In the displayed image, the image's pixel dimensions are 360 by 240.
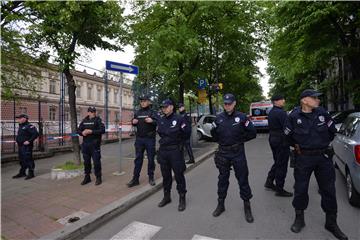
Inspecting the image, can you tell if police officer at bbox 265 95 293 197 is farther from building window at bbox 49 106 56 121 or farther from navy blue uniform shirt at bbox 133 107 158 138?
building window at bbox 49 106 56 121

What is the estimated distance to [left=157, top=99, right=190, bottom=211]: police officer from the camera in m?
5.01

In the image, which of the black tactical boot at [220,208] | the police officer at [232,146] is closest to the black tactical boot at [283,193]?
the police officer at [232,146]

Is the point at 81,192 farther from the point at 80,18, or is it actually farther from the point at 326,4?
the point at 326,4

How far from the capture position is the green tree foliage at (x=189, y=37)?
1008 cm

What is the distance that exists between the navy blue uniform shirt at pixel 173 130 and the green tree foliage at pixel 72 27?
3734mm

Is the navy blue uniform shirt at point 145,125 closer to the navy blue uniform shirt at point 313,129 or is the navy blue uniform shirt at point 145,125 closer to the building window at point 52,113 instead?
the navy blue uniform shirt at point 313,129

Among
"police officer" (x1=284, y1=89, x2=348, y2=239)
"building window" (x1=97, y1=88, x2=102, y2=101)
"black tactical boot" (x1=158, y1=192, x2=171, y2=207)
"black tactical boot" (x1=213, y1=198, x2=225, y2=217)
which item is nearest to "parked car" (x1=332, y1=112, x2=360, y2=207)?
"police officer" (x1=284, y1=89, x2=348, y2=239)

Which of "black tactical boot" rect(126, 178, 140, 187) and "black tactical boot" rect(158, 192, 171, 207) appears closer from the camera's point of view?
"black tactical boot" rect(158, 192, 171, 207)

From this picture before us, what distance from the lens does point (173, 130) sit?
16.4 feet

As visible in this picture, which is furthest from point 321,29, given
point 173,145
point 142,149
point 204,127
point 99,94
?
point 99,94

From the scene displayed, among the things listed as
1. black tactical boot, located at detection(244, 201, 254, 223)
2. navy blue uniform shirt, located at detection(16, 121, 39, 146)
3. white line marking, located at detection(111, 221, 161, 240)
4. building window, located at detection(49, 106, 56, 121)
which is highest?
building window, located at detection(49, 106, 56, 121)

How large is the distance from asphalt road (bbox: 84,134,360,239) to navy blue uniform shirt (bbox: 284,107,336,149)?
4.02 feet

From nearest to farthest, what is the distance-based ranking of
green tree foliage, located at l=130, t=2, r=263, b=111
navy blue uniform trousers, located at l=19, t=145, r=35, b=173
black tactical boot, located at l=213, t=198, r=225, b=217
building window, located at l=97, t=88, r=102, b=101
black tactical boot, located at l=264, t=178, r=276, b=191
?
1. black tactical boot, located at l=213, t=198, r=225, b=217
2. black tactical boot, located at l=264, t=178, r=276, b=191
3. navy blue uniform trousers, located at l=19, t=145, r=35, b=173
4. green tree foliage, located at l=130, t=2, r=263, b=111
5. building window, located at l=97, t=88, r=102, b=101

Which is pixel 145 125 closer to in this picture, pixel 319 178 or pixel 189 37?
pixel 319 178
